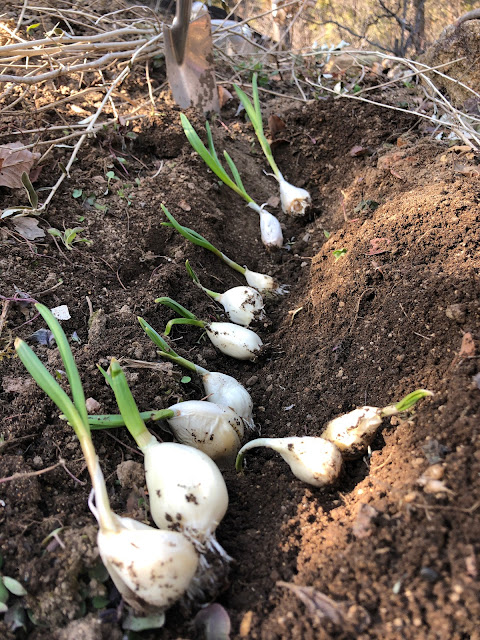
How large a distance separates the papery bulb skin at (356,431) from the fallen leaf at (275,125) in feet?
A: 5.46

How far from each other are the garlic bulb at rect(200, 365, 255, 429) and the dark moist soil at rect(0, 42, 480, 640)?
0.06 m

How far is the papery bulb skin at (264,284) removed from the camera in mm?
1686

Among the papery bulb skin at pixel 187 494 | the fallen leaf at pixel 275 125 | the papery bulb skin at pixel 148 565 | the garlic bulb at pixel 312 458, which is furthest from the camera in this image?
the fallen leaf at pixel 275 125

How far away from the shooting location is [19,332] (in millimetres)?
1352

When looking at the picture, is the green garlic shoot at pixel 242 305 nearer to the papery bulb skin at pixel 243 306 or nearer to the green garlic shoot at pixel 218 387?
the papery bulb skin at pixel 243 306

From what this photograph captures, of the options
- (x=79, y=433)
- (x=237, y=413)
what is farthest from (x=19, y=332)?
(x=237, y=413)

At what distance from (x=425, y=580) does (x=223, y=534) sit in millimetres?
410

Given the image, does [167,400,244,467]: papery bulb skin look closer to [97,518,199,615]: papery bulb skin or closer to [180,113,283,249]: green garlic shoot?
[97,518,199,615]: papery bulb skin

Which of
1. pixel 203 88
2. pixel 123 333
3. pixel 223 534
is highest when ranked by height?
pixel 203 88

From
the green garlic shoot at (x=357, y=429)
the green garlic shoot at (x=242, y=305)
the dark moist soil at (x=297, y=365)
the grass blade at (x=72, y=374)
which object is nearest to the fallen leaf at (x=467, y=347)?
the dark moist soil at (x=297, y=365)

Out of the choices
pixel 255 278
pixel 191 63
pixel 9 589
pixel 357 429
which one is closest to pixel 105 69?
pixel 191 63

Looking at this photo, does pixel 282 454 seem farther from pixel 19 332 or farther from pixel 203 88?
pixel 203 88

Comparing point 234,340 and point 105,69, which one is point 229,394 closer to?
point 234,340

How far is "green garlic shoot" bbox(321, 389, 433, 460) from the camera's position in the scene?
1049mm
